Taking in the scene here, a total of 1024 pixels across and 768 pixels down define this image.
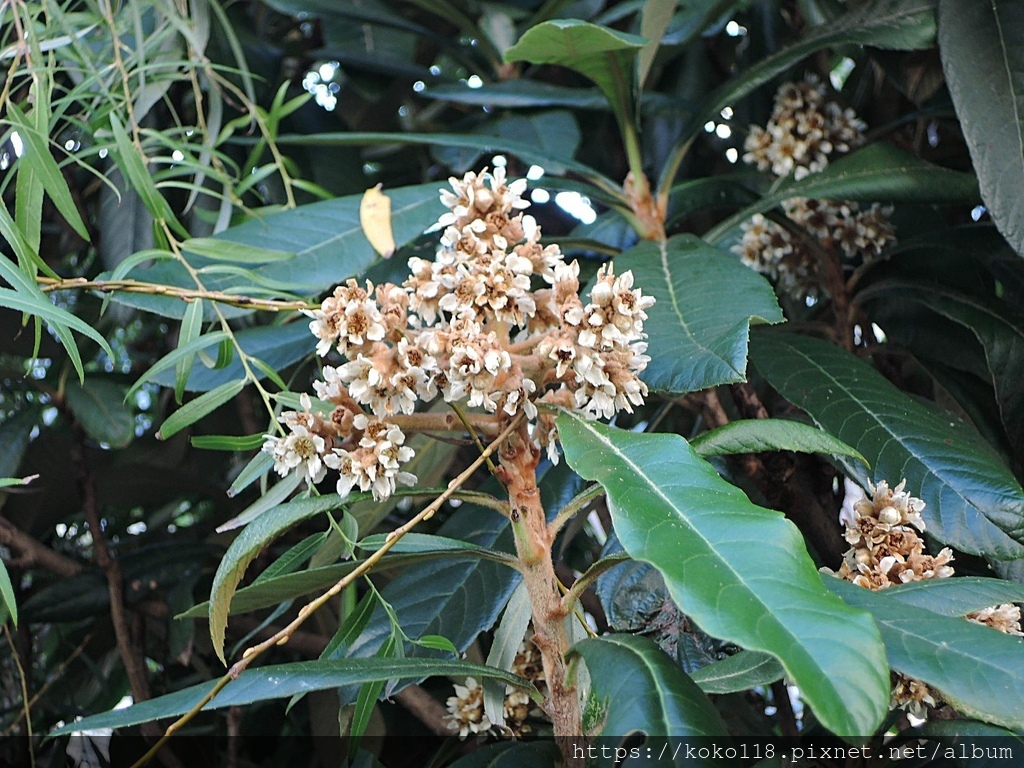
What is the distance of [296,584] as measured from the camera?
26.5 inches

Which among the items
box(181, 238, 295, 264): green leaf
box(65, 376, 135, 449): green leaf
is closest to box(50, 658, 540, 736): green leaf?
box(181, 238, 295, 264): green leaf

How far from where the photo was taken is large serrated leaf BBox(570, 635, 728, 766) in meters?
0.49

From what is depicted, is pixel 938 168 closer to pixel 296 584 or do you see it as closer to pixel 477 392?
pixel 477 392

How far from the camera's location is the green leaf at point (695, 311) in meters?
0.65

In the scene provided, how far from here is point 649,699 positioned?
0.51m

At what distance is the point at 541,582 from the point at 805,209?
2.04 feet

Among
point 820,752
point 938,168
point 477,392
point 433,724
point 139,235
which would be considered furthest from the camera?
point 139,235

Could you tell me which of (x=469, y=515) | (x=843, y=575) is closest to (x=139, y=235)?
(x=469, y=515)

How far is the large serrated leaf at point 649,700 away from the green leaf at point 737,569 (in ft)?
0.29

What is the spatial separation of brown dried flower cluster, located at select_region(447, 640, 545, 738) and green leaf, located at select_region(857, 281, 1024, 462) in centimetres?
51

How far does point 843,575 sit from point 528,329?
1.00 ft

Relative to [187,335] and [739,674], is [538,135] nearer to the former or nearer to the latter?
[187,335]

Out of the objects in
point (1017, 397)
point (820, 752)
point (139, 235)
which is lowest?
point (820, 752)

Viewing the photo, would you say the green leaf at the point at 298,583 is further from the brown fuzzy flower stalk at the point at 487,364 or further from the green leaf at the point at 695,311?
the green leaf at the point at 695,311
